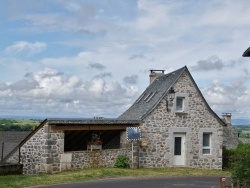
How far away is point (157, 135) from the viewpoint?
2581 centimetres

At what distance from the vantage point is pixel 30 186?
55.7 feet

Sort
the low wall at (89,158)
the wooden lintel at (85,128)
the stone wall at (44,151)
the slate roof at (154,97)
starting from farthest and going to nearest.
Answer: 1. the slate roof at (154,97)
2. the low wall at (89,158)
3. the wooden lintel at (85,128)
4. the stone wall at (44,151)

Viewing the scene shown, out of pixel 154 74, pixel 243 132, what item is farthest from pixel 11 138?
pixel 243 132

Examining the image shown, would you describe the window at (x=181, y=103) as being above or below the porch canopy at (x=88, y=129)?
above

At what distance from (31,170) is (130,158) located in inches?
216

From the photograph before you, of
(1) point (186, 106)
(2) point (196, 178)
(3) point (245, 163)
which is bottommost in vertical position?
(2) point (196, 178)

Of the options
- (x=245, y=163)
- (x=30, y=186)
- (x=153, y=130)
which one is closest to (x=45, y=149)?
(x=30, y=186)

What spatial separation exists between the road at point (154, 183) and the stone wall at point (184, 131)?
4155mm

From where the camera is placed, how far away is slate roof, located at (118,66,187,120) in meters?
26.4

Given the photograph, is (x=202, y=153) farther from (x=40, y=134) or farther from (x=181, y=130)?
(x=40, y=134)

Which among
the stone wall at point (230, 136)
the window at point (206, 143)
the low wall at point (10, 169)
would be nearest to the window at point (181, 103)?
the window at point (206, 143)

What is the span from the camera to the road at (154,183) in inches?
698

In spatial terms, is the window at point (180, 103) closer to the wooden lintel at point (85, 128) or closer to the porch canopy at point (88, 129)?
Answer: the porch canopy at point (88, 129)

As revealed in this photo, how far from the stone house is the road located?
12.9 ft
